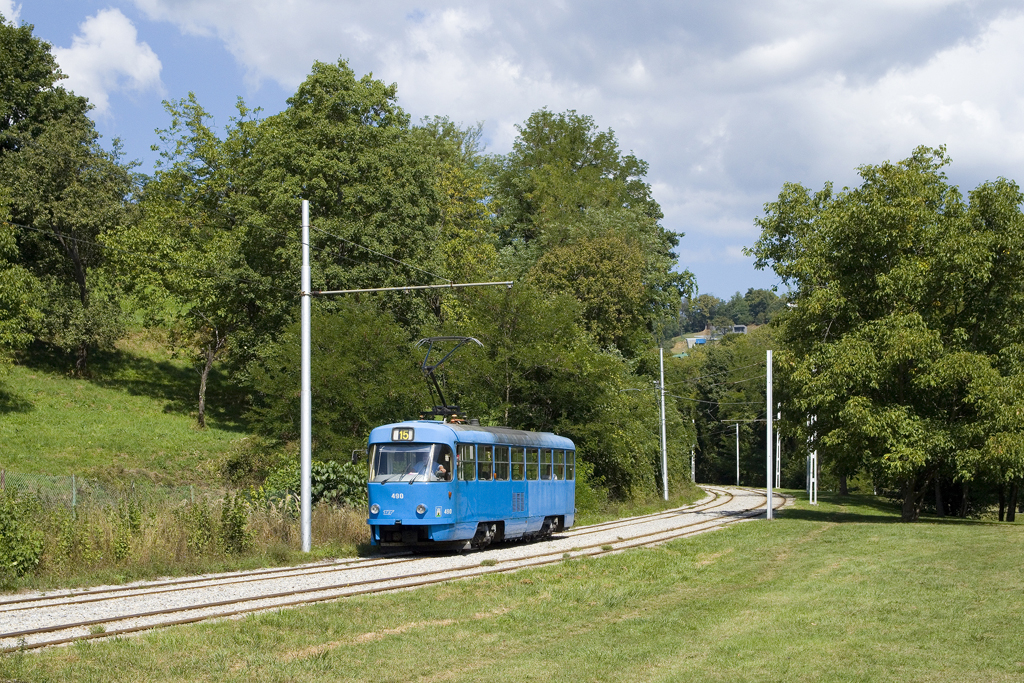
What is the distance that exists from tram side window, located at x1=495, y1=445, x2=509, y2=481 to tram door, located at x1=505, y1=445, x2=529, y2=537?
0.30 metres

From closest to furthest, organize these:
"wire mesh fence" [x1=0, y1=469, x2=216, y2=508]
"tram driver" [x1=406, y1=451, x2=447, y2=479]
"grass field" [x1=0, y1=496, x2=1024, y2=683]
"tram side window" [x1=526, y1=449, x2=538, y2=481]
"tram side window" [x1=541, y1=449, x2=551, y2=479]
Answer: "grass field" [x1=0, y1=496, x2=1024, y2=683] < "wire mesh fence" [x1=0, y1=469, x2=216, y2=508] < "tram driver" [x1=406, y1=451, x2=447, y2=479] < "tram side window" [x1=526, y1=449, x2=538, y2=481] < "tram side window" [x1=541, y1=449, x2=551, y2=479]

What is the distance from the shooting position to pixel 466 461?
22.2 m

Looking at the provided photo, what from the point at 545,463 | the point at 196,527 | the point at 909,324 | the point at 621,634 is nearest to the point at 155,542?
the point at 196,527

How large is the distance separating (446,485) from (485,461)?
2266 millimetres

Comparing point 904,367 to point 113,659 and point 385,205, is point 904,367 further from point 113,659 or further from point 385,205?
→ point 113,659

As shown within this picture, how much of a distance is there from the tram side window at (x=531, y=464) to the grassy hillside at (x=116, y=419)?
642 inches

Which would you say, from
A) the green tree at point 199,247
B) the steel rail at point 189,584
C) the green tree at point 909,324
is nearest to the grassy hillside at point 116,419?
the green tree at point 199,247

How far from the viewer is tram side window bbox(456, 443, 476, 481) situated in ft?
71.9

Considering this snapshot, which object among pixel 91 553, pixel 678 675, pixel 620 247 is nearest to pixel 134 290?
pixel 620 247

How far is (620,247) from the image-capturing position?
52.6m

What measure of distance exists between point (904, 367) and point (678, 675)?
27039mm

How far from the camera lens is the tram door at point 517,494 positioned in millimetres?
24833

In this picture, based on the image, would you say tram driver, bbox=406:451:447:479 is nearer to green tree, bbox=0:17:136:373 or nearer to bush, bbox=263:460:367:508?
bush, bbox=263:460:367:508

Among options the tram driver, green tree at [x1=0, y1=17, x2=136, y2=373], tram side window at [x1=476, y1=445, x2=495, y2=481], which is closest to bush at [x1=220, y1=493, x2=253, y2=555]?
the tram driver
